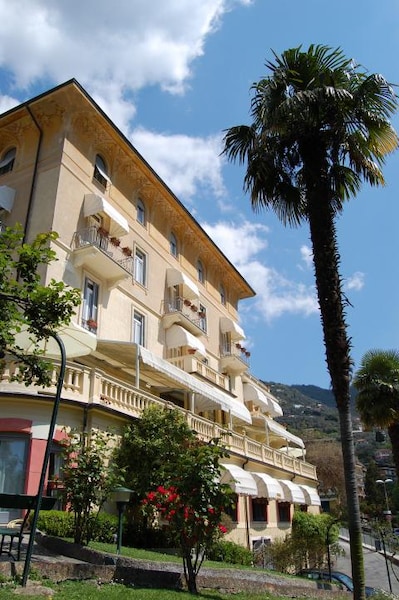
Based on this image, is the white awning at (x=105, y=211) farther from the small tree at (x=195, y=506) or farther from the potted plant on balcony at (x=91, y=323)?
the small tree at (x=195, y=506)

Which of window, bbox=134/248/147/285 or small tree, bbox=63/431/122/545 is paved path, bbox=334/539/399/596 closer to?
small tree, bbox=63/431/122/545

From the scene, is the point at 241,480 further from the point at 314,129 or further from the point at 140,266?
the point at 314,129

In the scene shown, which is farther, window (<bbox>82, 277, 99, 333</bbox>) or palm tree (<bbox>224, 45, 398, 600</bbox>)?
window (<bbox>82, 277, 99, 333</bbox>)

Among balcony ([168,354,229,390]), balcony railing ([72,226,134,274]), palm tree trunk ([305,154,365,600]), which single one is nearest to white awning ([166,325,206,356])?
balcony ([168,354,229,390])

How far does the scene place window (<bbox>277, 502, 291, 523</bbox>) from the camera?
28541 millimetres

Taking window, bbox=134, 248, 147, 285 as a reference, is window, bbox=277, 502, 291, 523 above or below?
below

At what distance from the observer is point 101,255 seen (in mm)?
20906

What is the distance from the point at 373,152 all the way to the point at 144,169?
594 inches

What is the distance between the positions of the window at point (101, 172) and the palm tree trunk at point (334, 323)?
13111 mm

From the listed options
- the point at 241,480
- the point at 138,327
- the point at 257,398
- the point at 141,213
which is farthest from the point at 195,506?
the point at 257,398

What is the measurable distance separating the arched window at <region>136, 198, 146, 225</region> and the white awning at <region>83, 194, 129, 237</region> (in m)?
3.61

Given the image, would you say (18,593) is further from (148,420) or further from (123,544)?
(148,420)

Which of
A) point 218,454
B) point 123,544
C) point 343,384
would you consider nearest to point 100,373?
point 123,544

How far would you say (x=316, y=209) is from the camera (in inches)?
493
